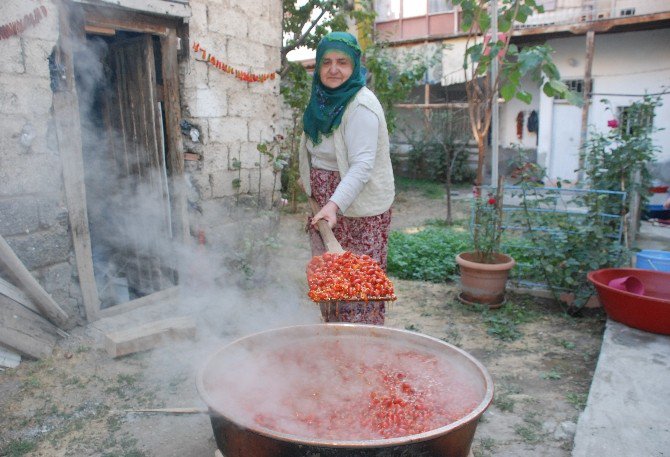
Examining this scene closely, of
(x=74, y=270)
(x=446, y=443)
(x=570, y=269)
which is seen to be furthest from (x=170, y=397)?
(x=570, y=269)

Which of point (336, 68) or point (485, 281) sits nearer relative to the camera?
point (336, 68)

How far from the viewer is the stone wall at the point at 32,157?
3.54 meters

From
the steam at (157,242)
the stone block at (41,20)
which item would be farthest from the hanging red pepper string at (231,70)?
the stone block at (41,20)

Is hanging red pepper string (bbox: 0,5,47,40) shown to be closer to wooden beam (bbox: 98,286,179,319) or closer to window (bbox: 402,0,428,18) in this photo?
wooden beam (bbox: 98,286,179,319)

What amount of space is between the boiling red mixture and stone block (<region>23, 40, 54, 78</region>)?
2943mm

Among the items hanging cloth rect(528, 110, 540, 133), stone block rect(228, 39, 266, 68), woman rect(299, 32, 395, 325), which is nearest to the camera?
woman rect(299, 32, 395, 325)

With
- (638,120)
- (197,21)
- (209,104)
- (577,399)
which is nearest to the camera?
(577,399)

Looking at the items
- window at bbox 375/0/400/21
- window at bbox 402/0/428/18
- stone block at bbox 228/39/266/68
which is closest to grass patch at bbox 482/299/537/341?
stone block at bbox 228/39/266/68

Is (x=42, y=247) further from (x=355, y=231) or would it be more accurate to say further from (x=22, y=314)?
(x=355, y=231)

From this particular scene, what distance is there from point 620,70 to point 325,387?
13.5 meters

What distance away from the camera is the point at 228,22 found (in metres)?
5.05

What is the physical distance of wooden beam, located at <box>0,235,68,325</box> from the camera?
352 centimetres

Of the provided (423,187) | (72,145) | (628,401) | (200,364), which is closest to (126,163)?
(72,145)

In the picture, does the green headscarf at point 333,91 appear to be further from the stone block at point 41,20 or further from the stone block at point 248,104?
the stone block at point 248,104
